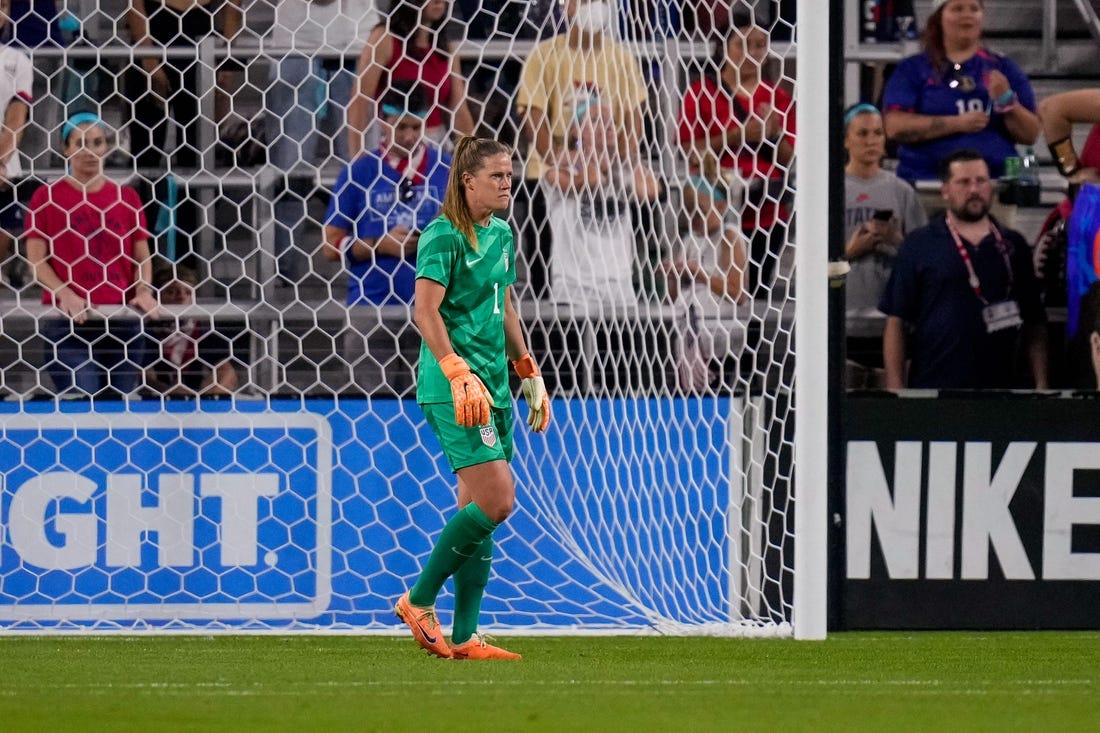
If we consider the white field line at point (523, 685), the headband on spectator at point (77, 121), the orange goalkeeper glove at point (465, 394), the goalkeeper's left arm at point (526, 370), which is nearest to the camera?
the white field line at point (523, 685)

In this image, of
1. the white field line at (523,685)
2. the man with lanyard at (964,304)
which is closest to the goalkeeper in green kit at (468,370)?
the white field line at (523,685)

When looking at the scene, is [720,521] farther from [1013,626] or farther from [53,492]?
[53,492]

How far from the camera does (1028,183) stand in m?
7.16

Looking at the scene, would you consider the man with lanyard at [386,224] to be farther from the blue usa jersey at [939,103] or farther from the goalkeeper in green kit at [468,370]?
the blue usa jersey at [939,103]

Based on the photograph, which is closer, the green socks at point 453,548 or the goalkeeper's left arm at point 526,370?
the green socks at point 453,548

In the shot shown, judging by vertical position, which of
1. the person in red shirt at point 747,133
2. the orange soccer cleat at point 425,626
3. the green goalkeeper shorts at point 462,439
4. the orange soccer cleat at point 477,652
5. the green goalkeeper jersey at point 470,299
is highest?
the person in red shirt at point 747,133

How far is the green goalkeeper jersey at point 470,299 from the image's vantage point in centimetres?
437

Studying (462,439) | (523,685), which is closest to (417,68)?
(462,439)

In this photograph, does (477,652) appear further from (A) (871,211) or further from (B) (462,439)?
(A) (871,211)

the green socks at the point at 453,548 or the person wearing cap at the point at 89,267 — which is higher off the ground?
the person wearing cap at the point at 89,267

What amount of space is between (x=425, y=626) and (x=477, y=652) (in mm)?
165

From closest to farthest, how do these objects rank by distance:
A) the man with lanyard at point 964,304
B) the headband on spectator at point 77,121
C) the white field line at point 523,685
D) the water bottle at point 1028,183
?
the white field line at point 523,685, the headband on spectator at point 77,121, the man with lanyard at point 964,304, the water bottle at point 1028,183

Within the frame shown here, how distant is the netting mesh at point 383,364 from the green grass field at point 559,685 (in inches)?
13.2

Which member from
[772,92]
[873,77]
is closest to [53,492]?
[772,92]
